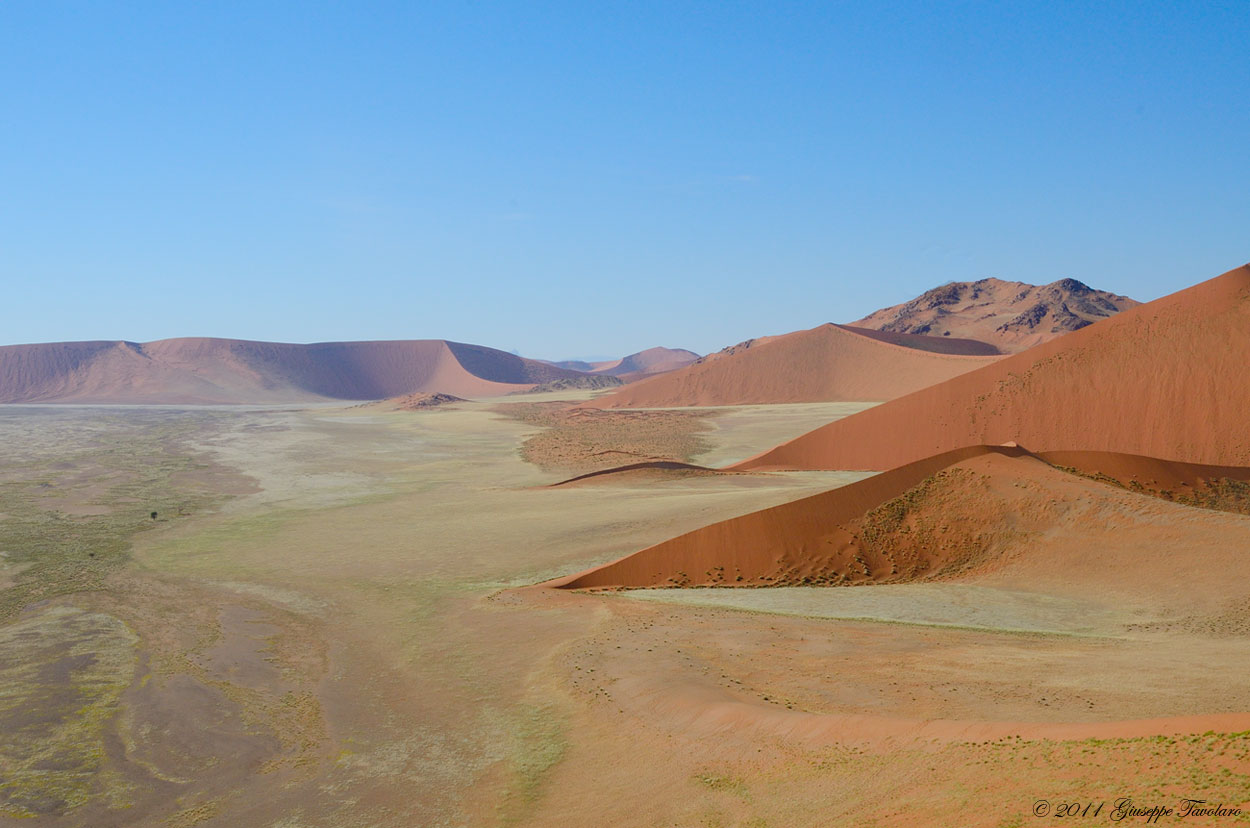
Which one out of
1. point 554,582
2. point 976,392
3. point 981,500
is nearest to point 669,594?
point 554,582

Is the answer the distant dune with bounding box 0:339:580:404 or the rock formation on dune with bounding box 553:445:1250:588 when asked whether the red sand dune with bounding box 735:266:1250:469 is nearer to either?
the rock formation on dune with bounding box 553:445:1250:588

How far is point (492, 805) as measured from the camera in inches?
351

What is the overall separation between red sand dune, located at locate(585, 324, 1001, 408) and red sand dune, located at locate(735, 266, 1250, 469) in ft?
142

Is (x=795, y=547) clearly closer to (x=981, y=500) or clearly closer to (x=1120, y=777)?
(x=981, y=500)

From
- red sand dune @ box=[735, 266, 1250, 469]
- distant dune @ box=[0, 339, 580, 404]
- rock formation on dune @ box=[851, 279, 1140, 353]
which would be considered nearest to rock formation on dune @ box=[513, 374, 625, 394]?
distant dune @ box=[0, 339, 580, 404]

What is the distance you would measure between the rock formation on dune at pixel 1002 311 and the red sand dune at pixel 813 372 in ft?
57.8

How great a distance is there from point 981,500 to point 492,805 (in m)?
14.9

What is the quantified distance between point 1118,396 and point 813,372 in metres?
56.4

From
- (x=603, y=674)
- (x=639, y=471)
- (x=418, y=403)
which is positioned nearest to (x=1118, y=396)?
(x=639, y=471)

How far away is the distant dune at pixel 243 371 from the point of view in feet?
434

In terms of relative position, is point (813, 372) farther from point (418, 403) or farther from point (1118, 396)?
point (1118, 396)

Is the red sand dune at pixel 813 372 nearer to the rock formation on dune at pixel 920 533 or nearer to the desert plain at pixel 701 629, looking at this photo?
the desert plain at pixel 701 629

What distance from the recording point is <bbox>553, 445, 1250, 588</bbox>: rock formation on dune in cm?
1809

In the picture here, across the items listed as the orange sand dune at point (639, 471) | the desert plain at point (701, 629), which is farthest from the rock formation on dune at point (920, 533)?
the orange sand dune at point (639, 471)
